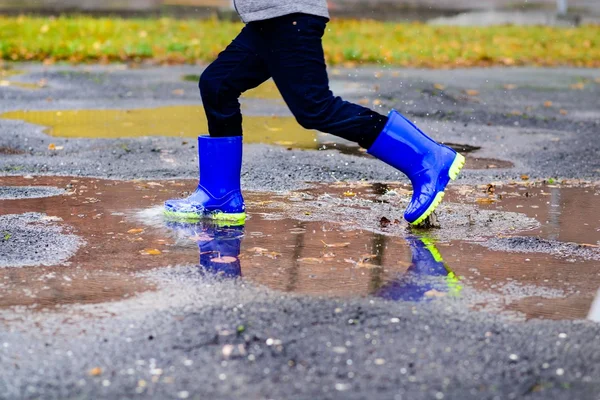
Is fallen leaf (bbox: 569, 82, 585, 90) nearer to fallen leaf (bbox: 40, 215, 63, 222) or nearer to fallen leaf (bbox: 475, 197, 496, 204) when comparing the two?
fallen leaf (bbox: 475, 197, 496, 204)

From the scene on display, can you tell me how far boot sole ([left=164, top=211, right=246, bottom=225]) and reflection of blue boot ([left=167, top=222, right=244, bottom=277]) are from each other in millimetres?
89

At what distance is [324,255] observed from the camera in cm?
466

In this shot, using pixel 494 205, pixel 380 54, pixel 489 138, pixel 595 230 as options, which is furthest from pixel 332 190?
pixel 380 54

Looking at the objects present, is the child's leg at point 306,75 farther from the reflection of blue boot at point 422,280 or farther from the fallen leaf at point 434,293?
the fallen leaf at point 434,293

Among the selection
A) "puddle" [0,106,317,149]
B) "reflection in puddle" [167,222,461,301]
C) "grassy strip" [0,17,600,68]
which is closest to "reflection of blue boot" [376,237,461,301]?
"reflection in puddle" [167,222,461,301]

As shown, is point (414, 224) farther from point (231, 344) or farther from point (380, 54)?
point (380, 54)

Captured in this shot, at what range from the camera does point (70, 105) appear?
33.8 feet

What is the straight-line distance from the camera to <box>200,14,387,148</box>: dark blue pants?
4836 mm

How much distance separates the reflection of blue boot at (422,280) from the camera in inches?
161

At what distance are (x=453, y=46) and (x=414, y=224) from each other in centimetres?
1188

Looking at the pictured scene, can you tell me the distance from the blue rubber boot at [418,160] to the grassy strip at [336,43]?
954 cm

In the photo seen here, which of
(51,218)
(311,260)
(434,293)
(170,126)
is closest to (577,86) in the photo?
(170,126)

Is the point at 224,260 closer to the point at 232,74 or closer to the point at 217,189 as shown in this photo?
the point at 217,189

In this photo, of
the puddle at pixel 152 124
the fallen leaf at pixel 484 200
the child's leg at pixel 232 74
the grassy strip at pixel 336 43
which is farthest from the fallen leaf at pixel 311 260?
the grassy strip at pixel 336 43
